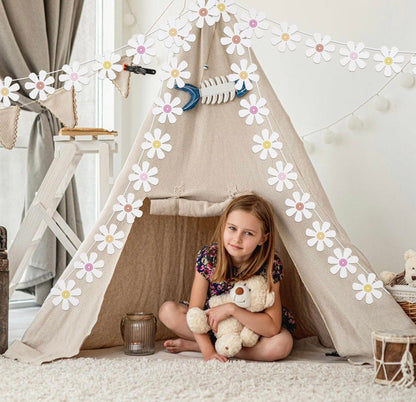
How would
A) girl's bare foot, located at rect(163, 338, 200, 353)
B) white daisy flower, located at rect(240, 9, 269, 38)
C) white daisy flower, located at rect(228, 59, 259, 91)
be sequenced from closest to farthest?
white daisy flower, located at rect(240, 9, 269, 38) < white daisy flower, located at rect(228, 59, 259, 91) < girl's bare foot, located at rect(163, 338, 200, 353)

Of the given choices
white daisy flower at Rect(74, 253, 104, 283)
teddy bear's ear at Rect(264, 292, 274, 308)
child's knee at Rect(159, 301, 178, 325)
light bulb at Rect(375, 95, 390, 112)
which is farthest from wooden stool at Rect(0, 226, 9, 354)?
light bulb at Rect(375, 95, 390, 112)

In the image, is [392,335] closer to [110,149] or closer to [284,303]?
[284,303]

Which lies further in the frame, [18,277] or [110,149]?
[110,149]

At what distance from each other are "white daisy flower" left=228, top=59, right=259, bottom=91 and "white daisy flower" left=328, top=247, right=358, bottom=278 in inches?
24.2

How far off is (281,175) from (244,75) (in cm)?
35

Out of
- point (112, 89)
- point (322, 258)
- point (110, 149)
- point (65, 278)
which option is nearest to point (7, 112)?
point (65, 278)

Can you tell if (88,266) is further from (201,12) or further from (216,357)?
(201,12)

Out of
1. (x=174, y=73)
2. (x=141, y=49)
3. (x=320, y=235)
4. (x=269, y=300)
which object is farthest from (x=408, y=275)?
(x=141, y=49)

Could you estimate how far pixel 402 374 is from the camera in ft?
6.31

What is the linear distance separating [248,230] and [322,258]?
26cm

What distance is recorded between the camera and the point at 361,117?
3.02m

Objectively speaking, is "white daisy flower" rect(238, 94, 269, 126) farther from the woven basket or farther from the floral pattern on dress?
the woven basket

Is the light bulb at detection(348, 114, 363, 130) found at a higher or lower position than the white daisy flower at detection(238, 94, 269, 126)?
higher

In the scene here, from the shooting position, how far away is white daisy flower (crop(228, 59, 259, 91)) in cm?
217
